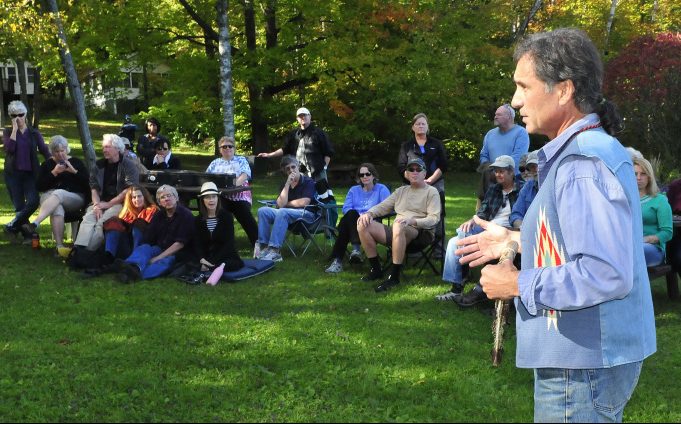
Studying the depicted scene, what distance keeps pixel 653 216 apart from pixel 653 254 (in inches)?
13.7

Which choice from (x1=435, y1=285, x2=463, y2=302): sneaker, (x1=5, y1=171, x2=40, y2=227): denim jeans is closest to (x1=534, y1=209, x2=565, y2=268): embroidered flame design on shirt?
(x1=435, y1=285, x2=463, y2=302): sneaker

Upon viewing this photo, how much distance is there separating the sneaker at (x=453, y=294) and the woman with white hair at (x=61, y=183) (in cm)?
499

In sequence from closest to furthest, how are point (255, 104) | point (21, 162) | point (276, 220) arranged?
point (276, 220), point (21, 162), point (255, 104)

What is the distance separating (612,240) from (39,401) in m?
3.78

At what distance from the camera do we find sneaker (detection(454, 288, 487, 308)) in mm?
6836

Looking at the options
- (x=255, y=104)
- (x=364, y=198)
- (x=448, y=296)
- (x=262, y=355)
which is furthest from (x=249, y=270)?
(x=255, y=104)

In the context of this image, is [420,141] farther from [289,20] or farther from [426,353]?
[289,20]

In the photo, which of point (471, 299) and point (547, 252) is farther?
point (471, 299)

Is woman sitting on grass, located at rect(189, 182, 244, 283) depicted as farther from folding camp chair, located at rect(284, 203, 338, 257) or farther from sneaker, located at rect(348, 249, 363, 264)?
sneaker, located at rect(348, 249, 363, 264)

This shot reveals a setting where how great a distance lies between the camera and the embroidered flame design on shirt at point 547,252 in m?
1.91

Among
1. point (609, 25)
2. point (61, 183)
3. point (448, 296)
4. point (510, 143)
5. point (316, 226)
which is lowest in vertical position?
point (448, 296)

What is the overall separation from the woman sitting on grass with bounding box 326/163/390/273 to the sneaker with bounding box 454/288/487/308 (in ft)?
6.22

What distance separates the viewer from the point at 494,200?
25.2 feet

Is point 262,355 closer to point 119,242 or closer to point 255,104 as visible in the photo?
point 119,242
